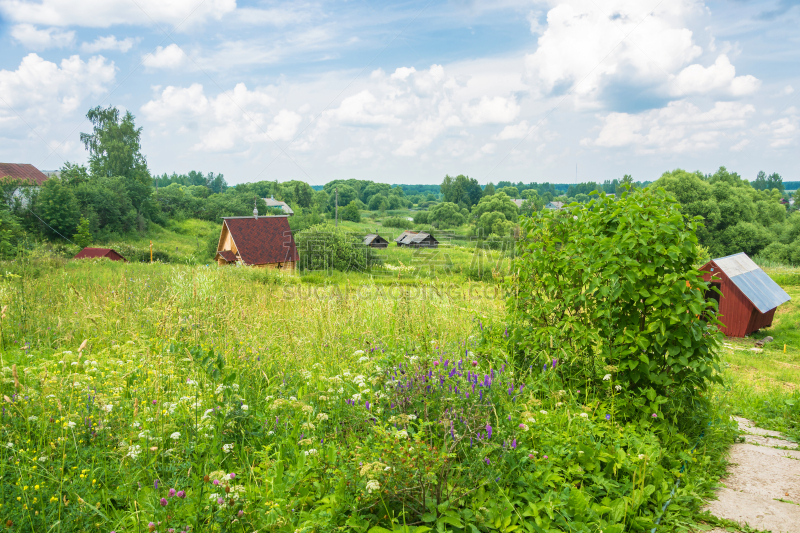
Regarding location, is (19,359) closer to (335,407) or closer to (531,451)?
(335,407)

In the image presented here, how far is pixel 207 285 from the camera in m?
8.76

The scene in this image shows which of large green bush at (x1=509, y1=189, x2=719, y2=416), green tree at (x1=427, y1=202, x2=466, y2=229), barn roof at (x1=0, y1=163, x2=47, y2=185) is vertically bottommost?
large green bush at (x1=509, y1=189, x2=719, y2=416)

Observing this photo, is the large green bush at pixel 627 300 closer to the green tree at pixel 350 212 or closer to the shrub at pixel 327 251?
the shrub at pixel 327 251

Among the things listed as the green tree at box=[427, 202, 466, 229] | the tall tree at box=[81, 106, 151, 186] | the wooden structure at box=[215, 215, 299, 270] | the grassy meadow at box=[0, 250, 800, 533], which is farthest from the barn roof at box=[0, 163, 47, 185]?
the grassy meadow at box=[0, 250, 800, 533]

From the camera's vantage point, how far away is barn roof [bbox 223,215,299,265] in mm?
28250

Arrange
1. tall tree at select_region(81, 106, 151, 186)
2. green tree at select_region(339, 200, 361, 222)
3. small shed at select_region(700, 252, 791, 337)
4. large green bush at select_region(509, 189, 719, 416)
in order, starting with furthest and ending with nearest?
1. green tree at select_region(339, 200, 361, 222)
2. tall tree at select_region(81, 106, 151, 186)
3. small shed at select_region(700, 252, 791, 337)
4. large green bush at select_region(509, 189, 719, 416)

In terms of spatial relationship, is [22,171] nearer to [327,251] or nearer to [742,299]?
[327,251]

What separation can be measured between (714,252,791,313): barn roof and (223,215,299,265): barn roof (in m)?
23.9

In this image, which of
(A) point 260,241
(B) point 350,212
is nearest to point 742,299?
(A) point 260,241

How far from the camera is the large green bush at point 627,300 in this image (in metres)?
3.43

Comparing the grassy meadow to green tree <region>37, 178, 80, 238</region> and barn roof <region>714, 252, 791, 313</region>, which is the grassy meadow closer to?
barn roof <region>714, 252, 791, 313</region>

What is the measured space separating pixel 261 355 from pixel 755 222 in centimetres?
6719

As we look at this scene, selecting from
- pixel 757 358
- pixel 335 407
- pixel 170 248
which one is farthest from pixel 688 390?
pixel 170 248

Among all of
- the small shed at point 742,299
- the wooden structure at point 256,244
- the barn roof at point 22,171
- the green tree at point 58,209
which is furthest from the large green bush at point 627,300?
the barn roof at point 22,171
